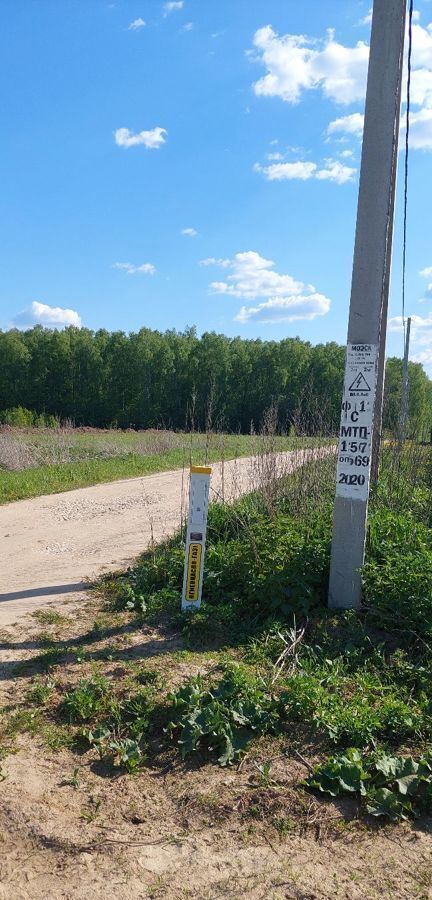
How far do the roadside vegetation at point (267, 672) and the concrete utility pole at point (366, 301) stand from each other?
0.34 meters

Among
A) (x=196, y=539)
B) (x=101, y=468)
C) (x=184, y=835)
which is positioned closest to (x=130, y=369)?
(x=101, y=468)

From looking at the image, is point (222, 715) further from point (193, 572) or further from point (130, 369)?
point (130, 369)

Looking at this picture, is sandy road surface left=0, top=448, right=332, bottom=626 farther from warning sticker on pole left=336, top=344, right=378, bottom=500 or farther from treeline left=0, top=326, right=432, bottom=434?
treeline left=0, top=326, right=432, bottom=434

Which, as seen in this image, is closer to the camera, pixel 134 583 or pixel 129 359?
pixel 134 583

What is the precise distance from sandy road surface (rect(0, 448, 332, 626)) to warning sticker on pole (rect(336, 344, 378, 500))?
2.45m

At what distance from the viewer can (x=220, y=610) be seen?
566 centimetres

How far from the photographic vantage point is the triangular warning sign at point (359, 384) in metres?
5.45

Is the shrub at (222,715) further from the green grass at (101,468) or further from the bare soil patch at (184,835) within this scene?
the green grass at (101,468)

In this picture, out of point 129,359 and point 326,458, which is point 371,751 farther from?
point 129,359

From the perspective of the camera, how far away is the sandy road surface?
6.77 metres

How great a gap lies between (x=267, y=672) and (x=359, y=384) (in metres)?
2.43

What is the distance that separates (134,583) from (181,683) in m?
2.47

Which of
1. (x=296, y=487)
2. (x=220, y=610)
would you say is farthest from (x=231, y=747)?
(x=296, y=487)

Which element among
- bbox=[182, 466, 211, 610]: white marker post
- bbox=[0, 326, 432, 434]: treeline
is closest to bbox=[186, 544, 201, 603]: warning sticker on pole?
bbox=[182, 466, 211, 610]: white marker post
